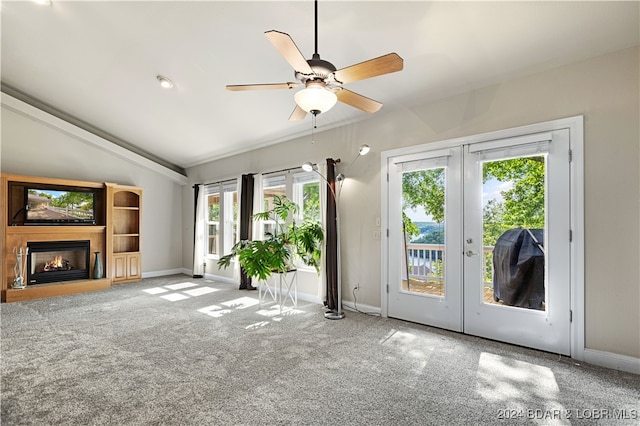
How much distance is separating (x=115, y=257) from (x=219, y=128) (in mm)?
3425

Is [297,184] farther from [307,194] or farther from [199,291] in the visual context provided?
[199,291]

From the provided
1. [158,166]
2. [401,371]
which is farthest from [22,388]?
[158,166]

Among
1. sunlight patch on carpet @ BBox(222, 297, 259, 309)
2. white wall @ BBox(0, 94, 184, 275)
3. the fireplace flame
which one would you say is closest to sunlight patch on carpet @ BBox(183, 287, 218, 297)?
sunlight patch on carpet @ BBox(222, 297, 259, 309)

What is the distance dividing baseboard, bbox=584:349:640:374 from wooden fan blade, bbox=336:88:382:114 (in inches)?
110

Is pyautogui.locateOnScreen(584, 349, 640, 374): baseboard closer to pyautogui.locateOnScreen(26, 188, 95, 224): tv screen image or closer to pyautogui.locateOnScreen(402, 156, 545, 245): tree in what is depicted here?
pyautogui.locateOnScreen(402, 156, 545, 245): tree

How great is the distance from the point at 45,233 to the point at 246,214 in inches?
135

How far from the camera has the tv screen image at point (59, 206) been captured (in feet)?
18.2

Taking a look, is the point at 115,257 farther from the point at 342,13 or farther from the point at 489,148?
the point at 489,148

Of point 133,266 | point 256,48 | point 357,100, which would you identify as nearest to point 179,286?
point 133,266

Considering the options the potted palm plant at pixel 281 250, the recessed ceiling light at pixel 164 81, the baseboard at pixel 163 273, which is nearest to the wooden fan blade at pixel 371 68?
the potted palm plant at pixel 281 250

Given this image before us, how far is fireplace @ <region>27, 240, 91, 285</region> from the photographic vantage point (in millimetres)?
5539

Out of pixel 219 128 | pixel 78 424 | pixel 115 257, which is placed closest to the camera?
pixel 78 424

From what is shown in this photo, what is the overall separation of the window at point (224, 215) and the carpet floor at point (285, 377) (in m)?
2.74

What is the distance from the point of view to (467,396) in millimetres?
2279
